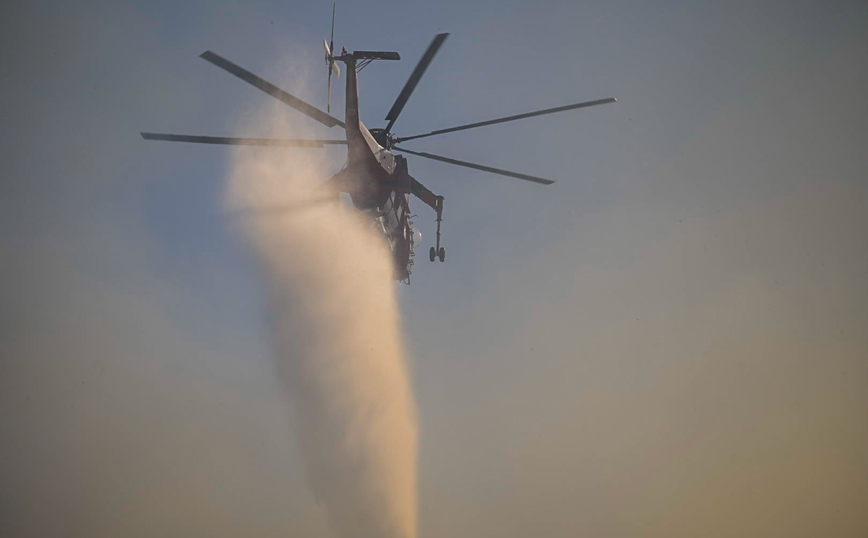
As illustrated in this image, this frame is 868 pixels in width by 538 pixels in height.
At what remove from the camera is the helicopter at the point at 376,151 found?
19516mm

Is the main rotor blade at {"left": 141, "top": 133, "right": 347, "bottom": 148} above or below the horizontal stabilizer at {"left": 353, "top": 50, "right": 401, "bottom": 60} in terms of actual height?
below

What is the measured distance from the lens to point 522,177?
76.8 ft

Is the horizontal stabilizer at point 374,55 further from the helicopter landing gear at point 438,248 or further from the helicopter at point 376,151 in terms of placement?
the helicopter landing gear at point 438,248

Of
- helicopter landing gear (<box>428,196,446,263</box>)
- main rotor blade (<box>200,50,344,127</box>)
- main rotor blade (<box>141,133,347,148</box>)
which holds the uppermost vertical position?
main rotor blade (<box>200,50,344,127</box>)

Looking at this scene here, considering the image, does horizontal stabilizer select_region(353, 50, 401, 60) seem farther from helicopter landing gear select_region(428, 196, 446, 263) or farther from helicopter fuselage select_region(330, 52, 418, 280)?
helicopter landing gear select_region(428, 196, 446, 263)

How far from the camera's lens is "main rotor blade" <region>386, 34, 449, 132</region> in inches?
726

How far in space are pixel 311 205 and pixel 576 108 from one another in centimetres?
915

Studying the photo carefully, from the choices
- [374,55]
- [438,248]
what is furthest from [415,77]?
[438,248]

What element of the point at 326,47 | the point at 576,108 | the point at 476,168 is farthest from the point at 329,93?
the point at 576,108

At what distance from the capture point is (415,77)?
19578 mm

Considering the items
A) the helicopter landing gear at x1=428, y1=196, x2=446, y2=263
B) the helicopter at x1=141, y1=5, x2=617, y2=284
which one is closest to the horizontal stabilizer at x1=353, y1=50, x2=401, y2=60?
the helicopter at x1=141, y1=5, x2=617, y2=284

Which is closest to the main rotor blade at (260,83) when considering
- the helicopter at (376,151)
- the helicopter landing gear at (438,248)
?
the helicopter at (376,151)

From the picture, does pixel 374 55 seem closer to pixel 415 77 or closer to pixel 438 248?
pixel 415 77

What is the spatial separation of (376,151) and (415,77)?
3.61 m
